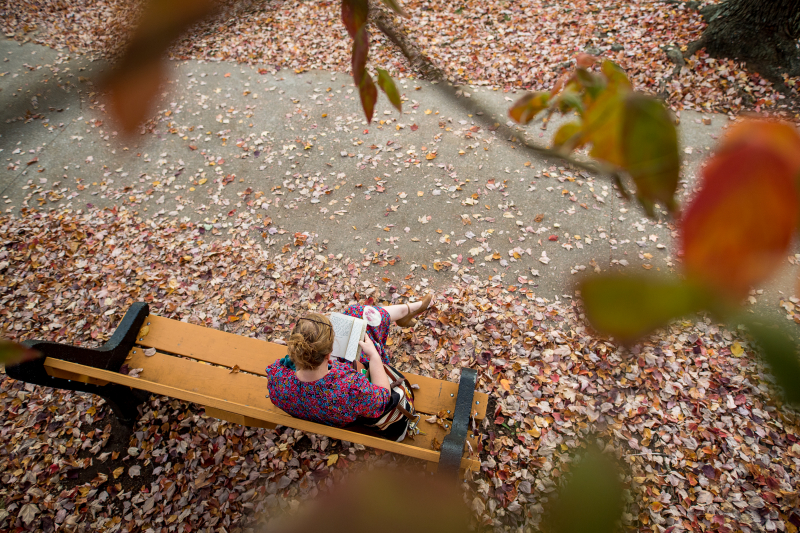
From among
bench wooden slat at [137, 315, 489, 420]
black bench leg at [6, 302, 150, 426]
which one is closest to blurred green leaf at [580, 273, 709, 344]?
bench wooden slat at [137, 315, 489, 420]

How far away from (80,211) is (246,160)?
2.14 metres

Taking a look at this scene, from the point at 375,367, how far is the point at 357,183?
324 cm

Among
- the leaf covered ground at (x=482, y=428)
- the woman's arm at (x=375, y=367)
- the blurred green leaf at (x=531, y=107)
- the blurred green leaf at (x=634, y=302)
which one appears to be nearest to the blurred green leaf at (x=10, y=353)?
Result: the blurred green leaf at (x=634, y=302)

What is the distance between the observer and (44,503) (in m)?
3.31

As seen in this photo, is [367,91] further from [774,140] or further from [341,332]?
[341,332]

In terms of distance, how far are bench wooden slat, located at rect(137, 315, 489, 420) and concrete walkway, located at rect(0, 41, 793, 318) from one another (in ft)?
5.37

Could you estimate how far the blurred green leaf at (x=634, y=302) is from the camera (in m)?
0.40

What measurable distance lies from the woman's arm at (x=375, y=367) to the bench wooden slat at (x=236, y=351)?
242 mm

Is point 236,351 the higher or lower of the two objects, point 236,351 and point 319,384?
the lower

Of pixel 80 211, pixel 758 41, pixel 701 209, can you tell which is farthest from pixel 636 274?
pixel 758 41

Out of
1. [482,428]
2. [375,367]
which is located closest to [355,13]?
[375,367]

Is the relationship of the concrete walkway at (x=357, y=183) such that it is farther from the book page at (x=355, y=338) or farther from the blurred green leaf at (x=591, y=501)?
the blurred green leaf at (x=591, y=501)

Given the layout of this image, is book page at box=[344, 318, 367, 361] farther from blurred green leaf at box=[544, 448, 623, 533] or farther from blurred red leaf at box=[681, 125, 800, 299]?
blurred red leaf at box=[681, 125, 800, 299]

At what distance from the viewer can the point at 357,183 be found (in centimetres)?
564
